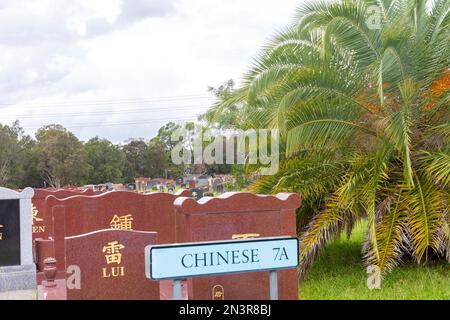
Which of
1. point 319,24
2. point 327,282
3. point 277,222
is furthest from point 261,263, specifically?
point 319,24

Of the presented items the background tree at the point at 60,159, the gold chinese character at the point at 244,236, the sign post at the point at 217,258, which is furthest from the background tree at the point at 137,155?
the sign post at the point at 217,258

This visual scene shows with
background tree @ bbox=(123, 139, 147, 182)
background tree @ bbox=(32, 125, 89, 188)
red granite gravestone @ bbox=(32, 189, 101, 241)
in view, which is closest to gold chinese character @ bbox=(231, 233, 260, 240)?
red granite gravestone @ bbox=(32, 189, 101, 241)

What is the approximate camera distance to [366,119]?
29.9 feet

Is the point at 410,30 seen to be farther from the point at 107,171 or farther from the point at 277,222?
the point at 107,171

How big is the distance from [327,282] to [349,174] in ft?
5.22

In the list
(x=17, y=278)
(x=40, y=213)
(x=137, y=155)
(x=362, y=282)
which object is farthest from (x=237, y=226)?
(x=137, y=155)

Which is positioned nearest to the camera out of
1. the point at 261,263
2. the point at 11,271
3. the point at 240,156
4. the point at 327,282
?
the point at 261,263

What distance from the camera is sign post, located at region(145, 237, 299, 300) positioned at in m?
4.62

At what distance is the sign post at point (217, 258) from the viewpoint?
462 centimetres

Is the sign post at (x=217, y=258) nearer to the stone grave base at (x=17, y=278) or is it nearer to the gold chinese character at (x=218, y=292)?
the gold chinese character at (x=218, y=292)

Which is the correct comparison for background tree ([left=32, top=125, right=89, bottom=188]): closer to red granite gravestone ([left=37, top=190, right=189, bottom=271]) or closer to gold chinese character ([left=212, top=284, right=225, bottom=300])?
red granite gravestone ([left=37, top=190, right=189, bottom=271])

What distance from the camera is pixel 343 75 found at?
9.15 m

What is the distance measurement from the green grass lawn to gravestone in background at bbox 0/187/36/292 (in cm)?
415

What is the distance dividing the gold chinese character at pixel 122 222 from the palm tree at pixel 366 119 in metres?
2.06
